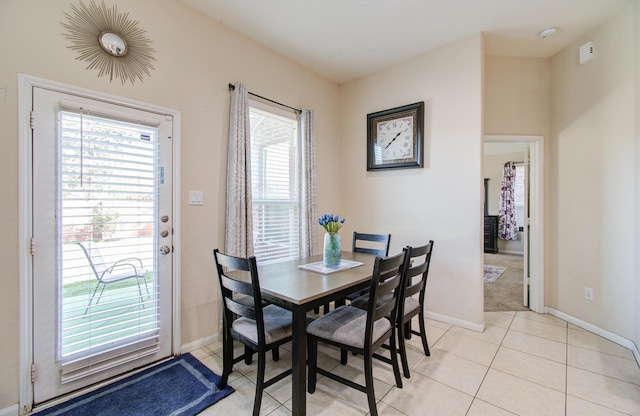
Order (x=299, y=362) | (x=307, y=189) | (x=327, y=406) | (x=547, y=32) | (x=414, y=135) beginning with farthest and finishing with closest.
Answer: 1. (x=307, y=189)
2. (x=414, y=135)
3. (x=547, y=32)
4. (x=327, y=406)
5. (x=299, y=362)

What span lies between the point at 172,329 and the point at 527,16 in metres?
4.07

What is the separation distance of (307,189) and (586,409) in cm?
279

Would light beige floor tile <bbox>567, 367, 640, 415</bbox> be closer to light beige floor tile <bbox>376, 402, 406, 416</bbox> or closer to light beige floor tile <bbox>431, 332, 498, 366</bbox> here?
light beige floor tile <bbox>431, 332, 498, 366</bbox>

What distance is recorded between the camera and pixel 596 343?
2.53 meters

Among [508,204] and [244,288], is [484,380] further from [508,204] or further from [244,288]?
[508,204]

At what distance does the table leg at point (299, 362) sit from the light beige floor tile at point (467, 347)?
136 cm

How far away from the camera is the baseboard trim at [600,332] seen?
2352 mm

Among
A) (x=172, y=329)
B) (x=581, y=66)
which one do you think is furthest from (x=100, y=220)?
(x=581, y=66)

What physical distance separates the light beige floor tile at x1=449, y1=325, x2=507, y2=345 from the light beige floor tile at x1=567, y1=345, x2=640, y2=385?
0.49 m

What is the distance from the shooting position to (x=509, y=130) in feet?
10.7

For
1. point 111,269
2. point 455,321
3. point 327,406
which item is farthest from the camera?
point 455,321

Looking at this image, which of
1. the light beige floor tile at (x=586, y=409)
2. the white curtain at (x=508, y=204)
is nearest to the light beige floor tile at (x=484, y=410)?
the light beige floor tile at (x=586, y=409)

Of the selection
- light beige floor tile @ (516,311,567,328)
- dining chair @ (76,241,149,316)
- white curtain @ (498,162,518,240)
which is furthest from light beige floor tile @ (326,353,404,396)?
white curtain @ (498,162,518,240)

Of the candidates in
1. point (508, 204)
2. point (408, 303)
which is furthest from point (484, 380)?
point (508, 204)
